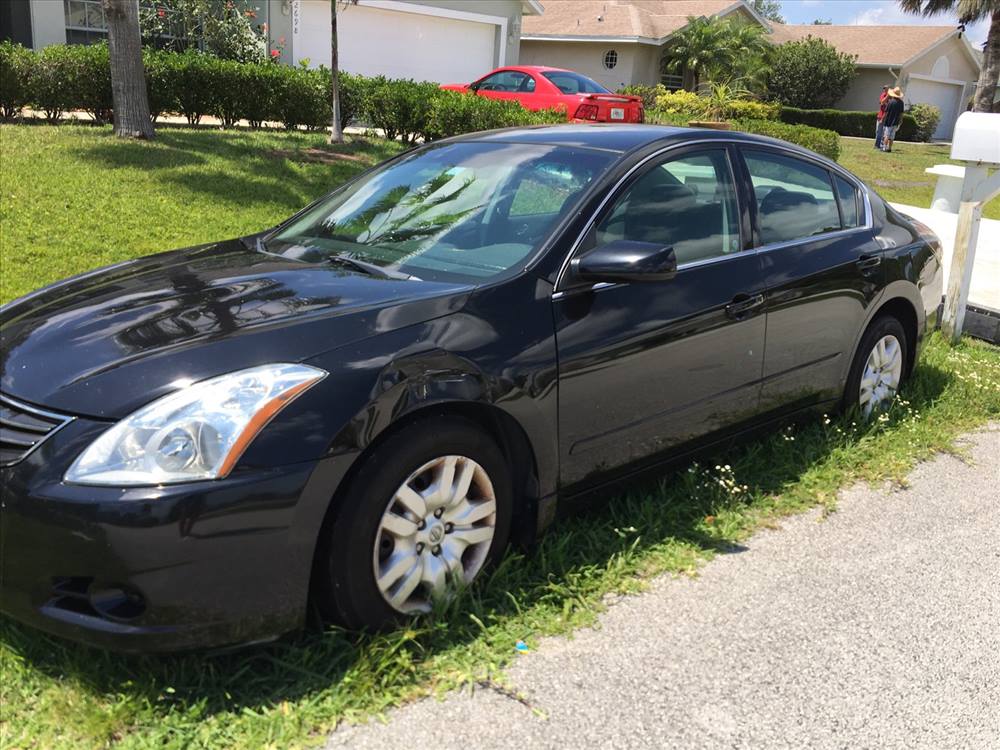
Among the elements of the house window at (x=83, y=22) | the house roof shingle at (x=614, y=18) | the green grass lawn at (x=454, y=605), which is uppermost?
the house roof shingle at (x=614, y=18)

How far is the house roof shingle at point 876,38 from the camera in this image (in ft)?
122

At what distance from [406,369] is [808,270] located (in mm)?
2305

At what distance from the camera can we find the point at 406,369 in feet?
9.09

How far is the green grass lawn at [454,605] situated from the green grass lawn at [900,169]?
1160cm

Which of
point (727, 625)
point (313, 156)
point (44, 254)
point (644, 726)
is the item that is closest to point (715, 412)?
point (727, 625)

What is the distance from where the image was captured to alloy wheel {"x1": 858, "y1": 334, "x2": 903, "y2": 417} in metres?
4.89

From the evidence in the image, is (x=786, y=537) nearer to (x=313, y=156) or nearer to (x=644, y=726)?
(x=644, y=726)

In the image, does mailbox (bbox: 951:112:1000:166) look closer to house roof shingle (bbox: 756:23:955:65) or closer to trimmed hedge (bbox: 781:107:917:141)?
trimmed hedge (bbox: 781:107:917:141)

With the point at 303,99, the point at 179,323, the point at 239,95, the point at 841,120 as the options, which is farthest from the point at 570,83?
the point at 841,120

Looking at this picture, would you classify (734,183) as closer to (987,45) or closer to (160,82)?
(160,82)

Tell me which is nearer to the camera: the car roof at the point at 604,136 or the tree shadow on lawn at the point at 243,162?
the car roof at the point at 604,136

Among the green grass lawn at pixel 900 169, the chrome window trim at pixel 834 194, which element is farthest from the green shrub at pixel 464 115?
the chrome window trim at pixel 834 194

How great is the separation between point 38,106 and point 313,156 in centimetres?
385

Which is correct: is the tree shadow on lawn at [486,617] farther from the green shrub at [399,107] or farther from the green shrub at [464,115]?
the green shrub at [399,107]
